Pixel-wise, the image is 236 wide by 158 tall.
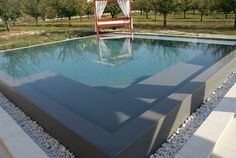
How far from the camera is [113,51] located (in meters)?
10.5

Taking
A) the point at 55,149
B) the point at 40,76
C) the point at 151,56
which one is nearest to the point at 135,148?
the point at 55,149

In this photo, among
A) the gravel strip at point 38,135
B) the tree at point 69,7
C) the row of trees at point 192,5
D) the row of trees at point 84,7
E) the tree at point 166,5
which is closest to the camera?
the gravel strip at point 38,135

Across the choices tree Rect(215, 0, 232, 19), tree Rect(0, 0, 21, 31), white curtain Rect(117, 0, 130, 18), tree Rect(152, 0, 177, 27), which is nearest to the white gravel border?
white curtain Rect(117, 0, 130, 18)

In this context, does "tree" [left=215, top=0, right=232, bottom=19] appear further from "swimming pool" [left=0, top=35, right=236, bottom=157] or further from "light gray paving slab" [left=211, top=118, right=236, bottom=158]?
"light gray paving slab" [left=211, top=118, right=236, bottom=158]

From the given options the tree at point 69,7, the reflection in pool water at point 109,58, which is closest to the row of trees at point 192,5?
the reflection in pool water at point 109,58

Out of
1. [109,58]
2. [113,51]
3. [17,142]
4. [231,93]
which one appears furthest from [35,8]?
[231,93]

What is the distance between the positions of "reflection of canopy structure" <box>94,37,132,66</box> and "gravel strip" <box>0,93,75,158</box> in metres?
3.90

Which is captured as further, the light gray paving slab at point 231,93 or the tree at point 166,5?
the tree at point 166,5

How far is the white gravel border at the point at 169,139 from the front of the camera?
3895mm

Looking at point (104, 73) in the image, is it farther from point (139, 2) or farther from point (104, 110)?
point (139, 2)

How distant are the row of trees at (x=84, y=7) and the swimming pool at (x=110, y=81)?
843 cm

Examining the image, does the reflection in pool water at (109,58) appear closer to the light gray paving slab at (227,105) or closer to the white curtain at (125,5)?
the light gray paving slab at (227,105)

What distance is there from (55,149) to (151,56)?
244 inches

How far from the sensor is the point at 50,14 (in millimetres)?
Answer: 30500
